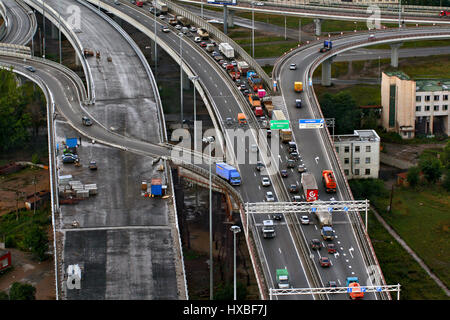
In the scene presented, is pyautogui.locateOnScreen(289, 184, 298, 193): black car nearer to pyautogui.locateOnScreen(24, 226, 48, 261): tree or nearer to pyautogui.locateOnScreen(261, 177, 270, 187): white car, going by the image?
pyautogui.locateOnScreen(261, 177, 270, 187): white car

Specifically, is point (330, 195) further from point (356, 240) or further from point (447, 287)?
point (447, 287)

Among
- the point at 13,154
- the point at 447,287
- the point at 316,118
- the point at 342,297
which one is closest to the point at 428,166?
the point at 316,118

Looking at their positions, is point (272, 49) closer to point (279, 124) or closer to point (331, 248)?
point (279, 124)

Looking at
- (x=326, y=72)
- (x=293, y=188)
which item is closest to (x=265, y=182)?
(x=293, y=188)

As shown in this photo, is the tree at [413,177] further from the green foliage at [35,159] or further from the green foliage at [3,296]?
the green foliage at [3,296]

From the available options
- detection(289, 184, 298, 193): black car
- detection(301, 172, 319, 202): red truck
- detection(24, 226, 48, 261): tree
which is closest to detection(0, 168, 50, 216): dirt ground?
detection(24, 226, 48, 261): tree

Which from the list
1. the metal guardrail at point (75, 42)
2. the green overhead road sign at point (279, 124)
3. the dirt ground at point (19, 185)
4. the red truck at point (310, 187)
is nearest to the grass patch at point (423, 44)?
the metal guardrail at point (75, 42)
